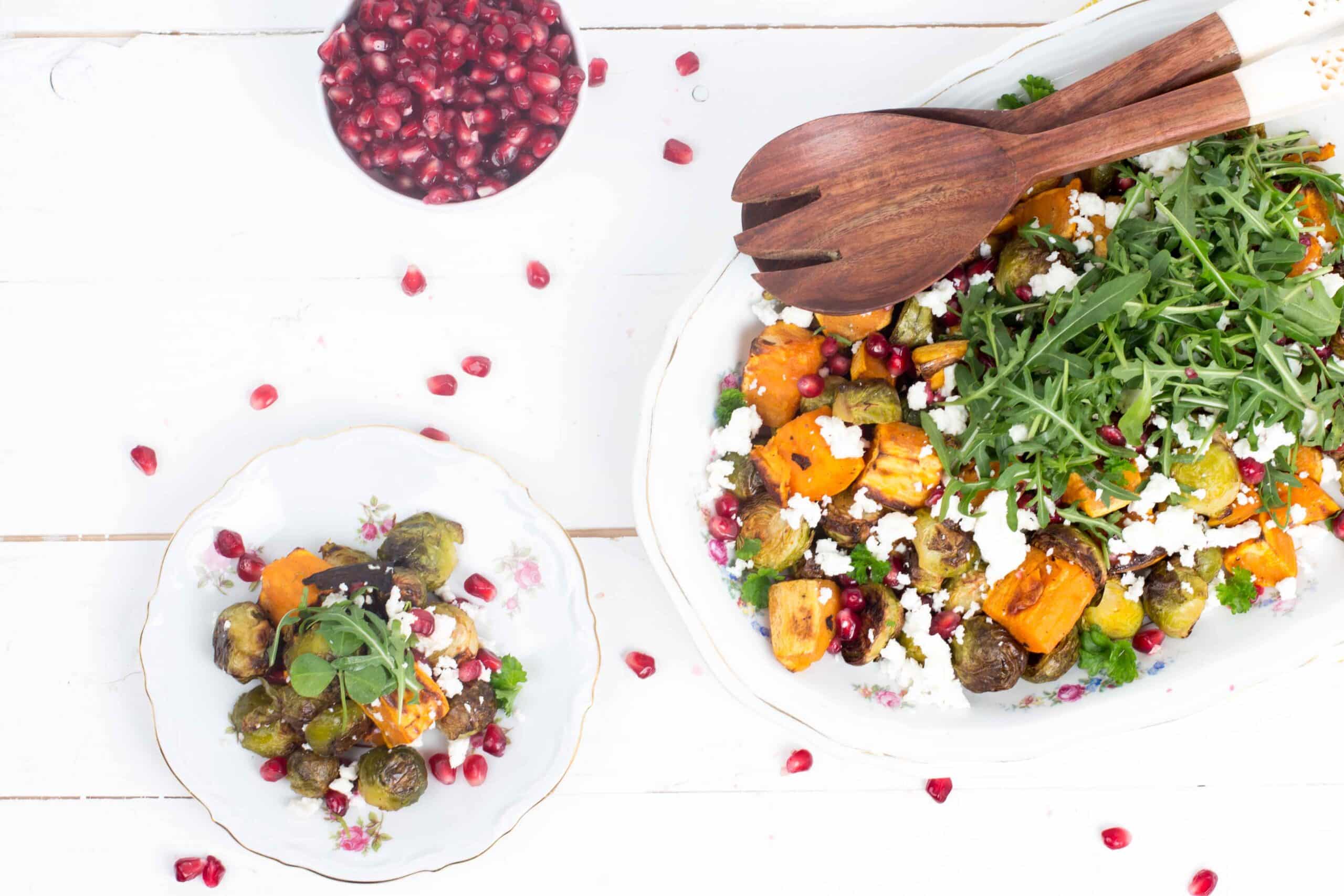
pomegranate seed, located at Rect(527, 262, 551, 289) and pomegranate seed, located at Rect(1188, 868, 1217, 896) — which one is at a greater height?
pomegranate seed, located at Rect(527, 262, 551, 289)

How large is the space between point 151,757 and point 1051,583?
2314 millimetres

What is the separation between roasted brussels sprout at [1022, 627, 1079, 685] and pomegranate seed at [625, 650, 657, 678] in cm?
90

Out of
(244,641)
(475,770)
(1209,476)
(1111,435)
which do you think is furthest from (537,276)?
(1209,476)

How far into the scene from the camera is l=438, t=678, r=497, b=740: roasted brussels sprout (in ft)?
6.80

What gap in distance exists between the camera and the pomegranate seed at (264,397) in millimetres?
2297

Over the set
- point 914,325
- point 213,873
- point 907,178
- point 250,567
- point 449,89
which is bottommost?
point 213,873

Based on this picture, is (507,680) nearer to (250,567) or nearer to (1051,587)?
(250,567)

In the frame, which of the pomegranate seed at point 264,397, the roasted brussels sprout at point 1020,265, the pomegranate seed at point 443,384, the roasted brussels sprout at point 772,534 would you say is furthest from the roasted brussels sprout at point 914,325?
the pomegranate seed at point 264,397

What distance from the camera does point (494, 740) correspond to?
85.6 inches

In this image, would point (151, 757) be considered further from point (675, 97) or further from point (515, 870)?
point (675, 97)

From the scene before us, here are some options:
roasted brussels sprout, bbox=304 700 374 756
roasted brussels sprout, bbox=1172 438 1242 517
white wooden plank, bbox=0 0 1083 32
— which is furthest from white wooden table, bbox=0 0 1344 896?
roasted brussels sprout, bbox=1172 438 1242 517

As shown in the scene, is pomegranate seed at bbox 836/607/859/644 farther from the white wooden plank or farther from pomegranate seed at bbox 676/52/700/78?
the white wooden plank

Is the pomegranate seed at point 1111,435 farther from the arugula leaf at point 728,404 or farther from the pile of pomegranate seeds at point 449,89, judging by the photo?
the pile of pomegranate seeds at point 449,89

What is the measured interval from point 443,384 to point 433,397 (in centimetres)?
7
